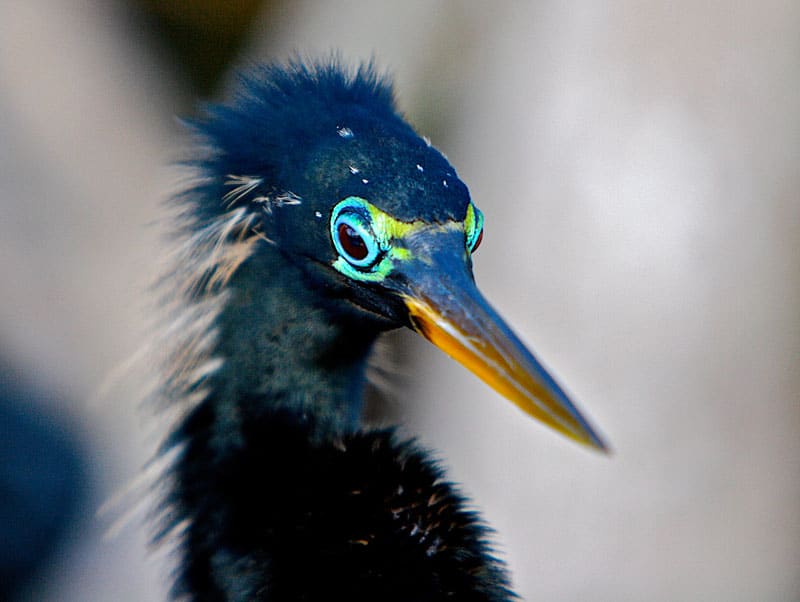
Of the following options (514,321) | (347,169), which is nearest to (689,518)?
(514,321)

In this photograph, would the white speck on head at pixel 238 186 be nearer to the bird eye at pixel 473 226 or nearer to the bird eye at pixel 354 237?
the bird eye at pixel 354 237

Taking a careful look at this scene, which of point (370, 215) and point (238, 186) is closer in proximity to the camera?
point (370, 215)

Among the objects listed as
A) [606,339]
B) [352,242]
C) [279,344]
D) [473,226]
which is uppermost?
[606,339]

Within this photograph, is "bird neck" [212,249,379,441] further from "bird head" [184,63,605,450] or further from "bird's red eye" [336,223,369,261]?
"bird's red eye" [336,223,369,261]

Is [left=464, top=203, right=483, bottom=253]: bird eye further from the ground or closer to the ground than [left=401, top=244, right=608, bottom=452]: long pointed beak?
further from the ground

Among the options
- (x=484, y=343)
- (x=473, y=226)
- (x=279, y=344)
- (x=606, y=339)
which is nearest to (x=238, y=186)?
(x=279, y=344)

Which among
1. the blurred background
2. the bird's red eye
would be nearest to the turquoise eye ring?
the bird's red eye

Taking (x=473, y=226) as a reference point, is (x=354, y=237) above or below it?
below

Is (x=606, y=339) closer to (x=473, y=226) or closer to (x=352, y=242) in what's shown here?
(x=473, y=226)
